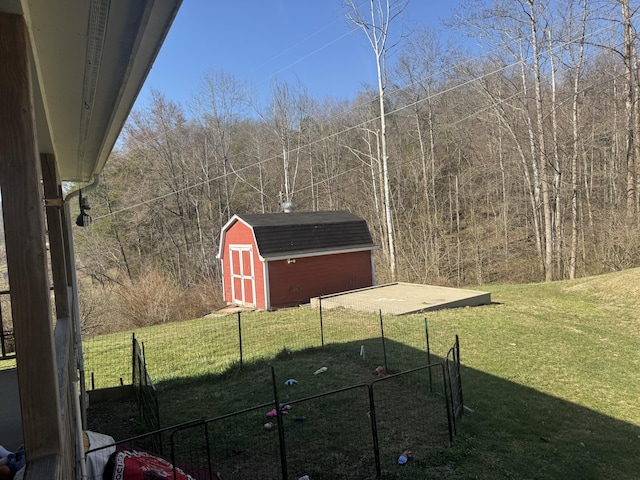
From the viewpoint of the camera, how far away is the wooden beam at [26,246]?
1.43 m

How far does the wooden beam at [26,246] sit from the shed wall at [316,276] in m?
13.0

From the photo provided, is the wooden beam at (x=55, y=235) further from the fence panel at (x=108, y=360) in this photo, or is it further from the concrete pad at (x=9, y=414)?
the fence panel at (x=108, y=360)

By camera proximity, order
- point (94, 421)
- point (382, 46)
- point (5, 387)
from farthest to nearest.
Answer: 1. point (382, 46)
2. point (94, 421)
3. point (5, 387)

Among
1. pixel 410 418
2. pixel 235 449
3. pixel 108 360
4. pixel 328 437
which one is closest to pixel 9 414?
pixel 235 449

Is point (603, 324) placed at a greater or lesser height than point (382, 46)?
lesser

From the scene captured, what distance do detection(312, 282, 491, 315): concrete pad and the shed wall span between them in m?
1.35

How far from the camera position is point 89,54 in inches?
77.2

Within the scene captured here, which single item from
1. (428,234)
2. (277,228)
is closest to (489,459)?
(277,228)

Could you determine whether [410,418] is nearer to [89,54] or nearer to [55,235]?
[55,235]

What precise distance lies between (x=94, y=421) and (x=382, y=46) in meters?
18.1

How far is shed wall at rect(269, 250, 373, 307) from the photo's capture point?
14.6 metres

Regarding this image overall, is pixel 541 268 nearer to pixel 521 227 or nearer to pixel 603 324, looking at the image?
pixel 521 227

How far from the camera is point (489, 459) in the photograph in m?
4.23

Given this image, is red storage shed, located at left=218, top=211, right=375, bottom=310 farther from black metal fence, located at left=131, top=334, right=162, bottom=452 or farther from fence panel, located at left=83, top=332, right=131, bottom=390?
black metal fence, located at left=131, top=334, right=162, bottom=452
